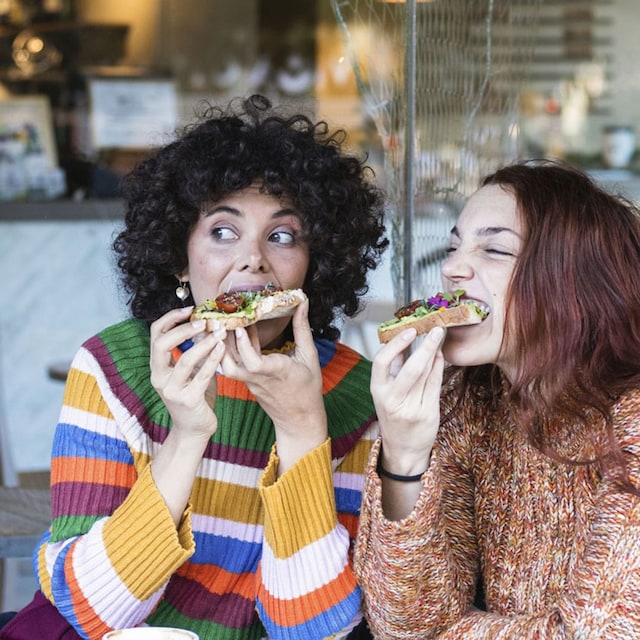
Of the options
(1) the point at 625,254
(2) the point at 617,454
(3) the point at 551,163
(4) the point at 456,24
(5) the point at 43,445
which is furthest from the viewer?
(5) the point at 43,445

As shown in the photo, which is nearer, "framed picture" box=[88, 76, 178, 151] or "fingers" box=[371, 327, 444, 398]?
"fingers" box=[371, 327, 444, 398]

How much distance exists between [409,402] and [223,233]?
0.57m

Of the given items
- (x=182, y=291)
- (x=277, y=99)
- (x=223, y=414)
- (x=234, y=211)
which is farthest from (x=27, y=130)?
(x=223, y=414)

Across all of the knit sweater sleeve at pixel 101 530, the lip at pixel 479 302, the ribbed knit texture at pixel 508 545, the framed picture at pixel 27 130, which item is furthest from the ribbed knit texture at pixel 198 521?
the framed picture at pixel 27 130

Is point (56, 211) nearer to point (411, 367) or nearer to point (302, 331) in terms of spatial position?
point (302, 331)

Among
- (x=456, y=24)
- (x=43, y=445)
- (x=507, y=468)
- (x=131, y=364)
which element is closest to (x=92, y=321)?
(x=43, y=445)

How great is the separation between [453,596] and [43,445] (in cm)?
435

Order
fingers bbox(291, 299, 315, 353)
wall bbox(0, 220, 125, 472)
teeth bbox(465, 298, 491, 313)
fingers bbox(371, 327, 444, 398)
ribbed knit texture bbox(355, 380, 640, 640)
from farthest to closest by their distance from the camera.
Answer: wall bbox(0, 220, 125, 472), fingers bbox(291, 299, 315, 353), teeth bbox(465, 298, 491, 313), fingers bbox(371, 327, 444, 398), ribbed knit texture bbox(355, 380, 640, 640)

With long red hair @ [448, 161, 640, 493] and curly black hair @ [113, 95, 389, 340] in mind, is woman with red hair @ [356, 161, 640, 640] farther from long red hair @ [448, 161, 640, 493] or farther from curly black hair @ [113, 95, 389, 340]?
curly black hair @ [113, 95, 389, 340]

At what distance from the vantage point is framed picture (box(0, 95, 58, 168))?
22.6ft

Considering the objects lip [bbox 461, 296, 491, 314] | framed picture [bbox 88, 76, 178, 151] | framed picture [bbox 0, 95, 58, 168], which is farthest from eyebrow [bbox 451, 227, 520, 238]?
framed picture [bbox 88, 76, 178, 151]

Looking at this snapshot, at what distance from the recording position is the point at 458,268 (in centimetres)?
184

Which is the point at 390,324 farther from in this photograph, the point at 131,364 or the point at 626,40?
the point at 626,40

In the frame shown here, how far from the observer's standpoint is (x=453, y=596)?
1804 millimetres
